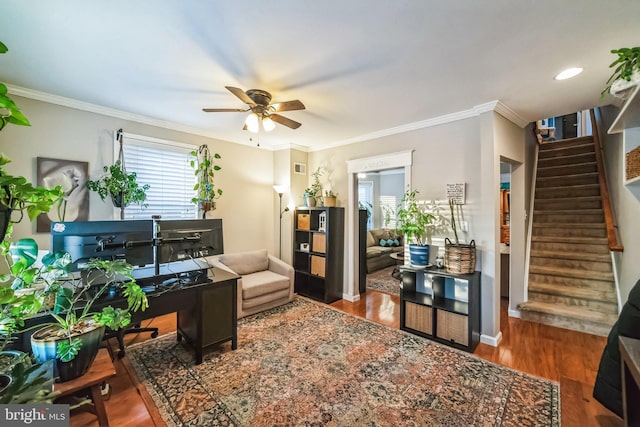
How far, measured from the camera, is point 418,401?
6.42 feet

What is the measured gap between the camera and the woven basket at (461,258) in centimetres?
277

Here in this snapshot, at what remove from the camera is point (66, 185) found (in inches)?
111

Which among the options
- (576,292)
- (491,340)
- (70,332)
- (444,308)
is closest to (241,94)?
(70,332)

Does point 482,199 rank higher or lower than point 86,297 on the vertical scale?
higher

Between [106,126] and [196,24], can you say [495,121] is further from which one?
[106,126]

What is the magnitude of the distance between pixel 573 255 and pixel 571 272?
0.96 ft

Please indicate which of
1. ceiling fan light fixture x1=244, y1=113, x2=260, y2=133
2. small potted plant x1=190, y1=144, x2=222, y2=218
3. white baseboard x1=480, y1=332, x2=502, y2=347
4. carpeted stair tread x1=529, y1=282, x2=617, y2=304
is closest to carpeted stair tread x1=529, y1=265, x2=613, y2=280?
carpeted stair tread x1=529, y1=282, x2=617, y2=304

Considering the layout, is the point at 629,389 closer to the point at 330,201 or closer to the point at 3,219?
the point at 3,219

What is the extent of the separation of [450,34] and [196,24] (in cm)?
162

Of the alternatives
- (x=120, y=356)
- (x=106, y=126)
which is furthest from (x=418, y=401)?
(x=106, y=126)

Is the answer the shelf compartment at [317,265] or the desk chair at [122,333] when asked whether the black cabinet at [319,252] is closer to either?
the shelf compartment at [317,265]

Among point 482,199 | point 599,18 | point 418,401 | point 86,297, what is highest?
point 599,18

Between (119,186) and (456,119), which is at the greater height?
(456,119)

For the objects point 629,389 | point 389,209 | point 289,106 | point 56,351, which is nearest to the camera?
point 56,351
